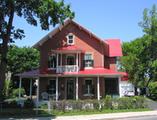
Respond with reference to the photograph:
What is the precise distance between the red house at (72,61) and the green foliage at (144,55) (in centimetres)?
1469

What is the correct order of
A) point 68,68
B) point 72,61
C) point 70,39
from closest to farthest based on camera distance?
point 68,68, point 72,61, point 70,39

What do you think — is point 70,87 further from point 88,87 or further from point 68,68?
point 68,68

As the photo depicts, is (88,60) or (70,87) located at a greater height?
(88,60)

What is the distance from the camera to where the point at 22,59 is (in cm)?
7119

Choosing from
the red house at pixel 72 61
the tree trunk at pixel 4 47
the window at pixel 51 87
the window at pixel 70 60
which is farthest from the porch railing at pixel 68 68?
the tree trunk at pixel 4 47

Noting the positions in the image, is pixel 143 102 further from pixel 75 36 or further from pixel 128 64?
pixel 128 64

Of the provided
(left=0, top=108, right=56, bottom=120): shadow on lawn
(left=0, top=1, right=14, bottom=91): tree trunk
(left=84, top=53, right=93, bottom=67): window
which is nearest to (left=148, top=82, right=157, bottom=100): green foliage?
(left=84, top=53, right=93, bottom=67): window

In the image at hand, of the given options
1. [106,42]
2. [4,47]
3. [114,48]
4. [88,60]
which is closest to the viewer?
[4,47]

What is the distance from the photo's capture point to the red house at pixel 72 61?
43459 mm

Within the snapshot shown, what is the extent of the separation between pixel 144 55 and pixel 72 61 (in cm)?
1991

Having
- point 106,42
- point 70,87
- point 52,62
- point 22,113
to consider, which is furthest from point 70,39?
point 22,113

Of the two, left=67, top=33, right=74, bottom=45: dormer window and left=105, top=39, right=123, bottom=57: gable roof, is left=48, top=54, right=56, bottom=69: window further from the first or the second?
left=105, top=39, right=123, bottom=57: gable roof

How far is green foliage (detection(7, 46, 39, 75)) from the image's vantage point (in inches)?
2717

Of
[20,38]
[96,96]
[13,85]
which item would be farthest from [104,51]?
[13,85]
